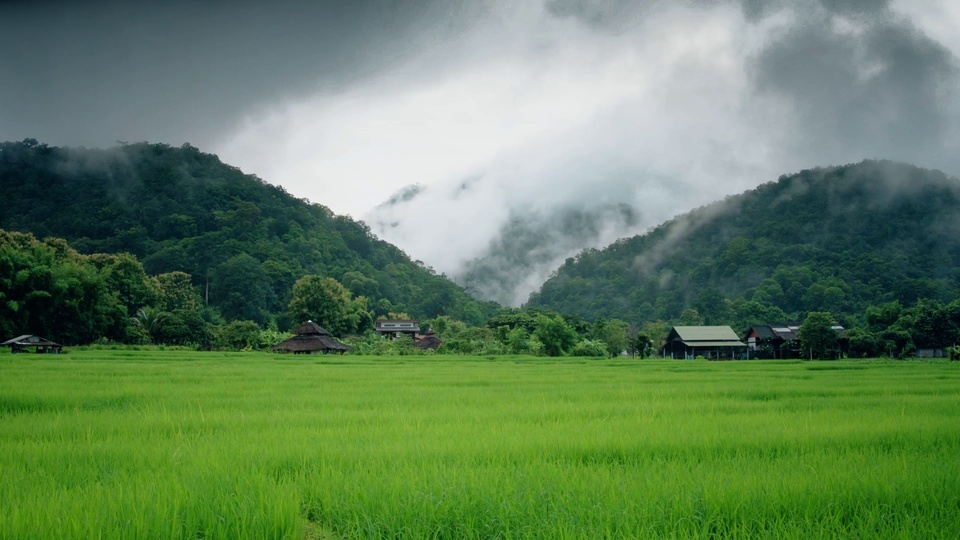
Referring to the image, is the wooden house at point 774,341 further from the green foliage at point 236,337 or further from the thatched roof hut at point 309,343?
the green foliage at point 236,337

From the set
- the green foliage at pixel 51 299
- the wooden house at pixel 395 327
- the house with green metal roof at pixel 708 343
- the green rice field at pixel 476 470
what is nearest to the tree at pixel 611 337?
the house with green metal roof at pixel 708 343

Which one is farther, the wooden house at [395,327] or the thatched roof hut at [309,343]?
the wooden house at [395,327]

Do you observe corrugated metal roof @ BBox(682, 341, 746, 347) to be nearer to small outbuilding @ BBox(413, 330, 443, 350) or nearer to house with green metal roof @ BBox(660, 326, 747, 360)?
house with green metal roof @ BBox(660, 326, 747, 360)

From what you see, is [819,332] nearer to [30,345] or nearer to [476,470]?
[476,470]

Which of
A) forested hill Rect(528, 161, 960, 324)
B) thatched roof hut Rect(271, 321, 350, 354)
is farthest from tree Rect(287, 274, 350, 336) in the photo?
forested hill Rect(528, 161, 960, 324)

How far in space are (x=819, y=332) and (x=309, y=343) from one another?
114ft

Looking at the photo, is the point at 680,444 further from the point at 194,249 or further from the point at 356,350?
the point at 194,249

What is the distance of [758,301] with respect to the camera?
65250 millimetres

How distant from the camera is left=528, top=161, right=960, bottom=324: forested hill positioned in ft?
204

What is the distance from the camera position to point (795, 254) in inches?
2891

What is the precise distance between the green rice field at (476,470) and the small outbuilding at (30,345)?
27.6 metres

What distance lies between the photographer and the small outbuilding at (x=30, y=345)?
3025cm

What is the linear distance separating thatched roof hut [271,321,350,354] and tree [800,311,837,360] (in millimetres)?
32311

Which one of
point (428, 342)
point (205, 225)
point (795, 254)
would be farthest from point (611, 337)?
point (205, 225)
